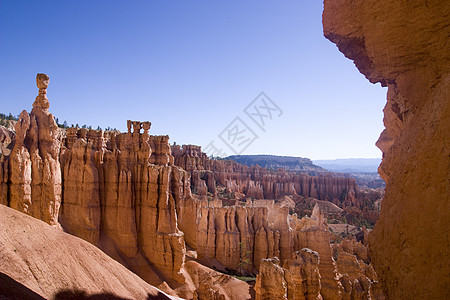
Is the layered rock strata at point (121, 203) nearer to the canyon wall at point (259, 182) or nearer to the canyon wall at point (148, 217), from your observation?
the canyon wall at point (148, 217)

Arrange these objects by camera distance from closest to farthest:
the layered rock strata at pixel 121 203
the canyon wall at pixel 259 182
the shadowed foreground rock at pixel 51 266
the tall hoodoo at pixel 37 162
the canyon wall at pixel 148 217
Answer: the shadowed foreground rock at pixel 51 266, the tall hoodoo at pixel 37 162, the canyon wall at pixel 148 217, the layered rock strata at pixel 121 203, the canyon wall at pixel 259 182

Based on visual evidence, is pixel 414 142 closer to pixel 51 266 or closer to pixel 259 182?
pixel 51 266

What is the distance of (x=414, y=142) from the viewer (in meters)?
4.95

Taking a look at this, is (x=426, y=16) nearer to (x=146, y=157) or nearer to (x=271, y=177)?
(x=146, y=157)

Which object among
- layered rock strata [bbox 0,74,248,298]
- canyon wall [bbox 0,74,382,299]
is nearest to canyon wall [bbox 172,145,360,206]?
canyon wall [bbox 0,74,382,299]

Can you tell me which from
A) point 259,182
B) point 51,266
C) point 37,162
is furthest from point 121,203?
point 259,182

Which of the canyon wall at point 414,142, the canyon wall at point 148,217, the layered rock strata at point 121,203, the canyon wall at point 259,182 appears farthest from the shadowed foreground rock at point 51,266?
the canyon wall at point 259,182

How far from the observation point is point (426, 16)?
17.1ft

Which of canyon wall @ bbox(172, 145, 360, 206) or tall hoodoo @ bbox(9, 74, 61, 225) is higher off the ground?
tall hoodoo @ bbox(9, 74, 61, 225)

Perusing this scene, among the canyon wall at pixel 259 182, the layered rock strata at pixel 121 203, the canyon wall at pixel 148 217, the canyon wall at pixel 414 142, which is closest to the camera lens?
the canyon wall at pixel 414 142

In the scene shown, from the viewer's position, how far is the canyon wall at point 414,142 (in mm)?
3883

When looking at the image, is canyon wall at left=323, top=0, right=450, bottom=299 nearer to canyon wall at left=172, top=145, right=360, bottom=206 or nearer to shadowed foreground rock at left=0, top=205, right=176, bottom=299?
shadowed foreground rock at left=0, top=205, right=176, bottom=299

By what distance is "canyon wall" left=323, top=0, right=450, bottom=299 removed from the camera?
3883 millimetres

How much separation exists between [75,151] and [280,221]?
66.0 feet
